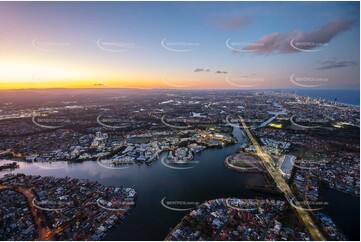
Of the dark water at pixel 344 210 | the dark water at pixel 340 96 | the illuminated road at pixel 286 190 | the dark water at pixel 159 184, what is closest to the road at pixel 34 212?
the dark water at pixel 159 184

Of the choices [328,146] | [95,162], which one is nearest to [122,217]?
[95,162]

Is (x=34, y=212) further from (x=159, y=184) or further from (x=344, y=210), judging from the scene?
(x=344, y=210)

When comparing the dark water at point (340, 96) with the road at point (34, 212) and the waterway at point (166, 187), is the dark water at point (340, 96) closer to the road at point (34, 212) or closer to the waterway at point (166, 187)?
the waterway at point (166, 187)

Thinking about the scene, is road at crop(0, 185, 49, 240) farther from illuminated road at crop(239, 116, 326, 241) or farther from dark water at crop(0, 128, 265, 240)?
illuminated road at crop(239, 116, 326, 241)

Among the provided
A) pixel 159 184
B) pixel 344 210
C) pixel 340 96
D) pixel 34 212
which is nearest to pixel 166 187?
pixel 159 184

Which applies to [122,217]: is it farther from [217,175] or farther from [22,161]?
[22,161]

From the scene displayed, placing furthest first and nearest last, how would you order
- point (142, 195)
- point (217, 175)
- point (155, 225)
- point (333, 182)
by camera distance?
point (217, 175) < point (333, 182) < point (142, 195) < point (155, 225)
